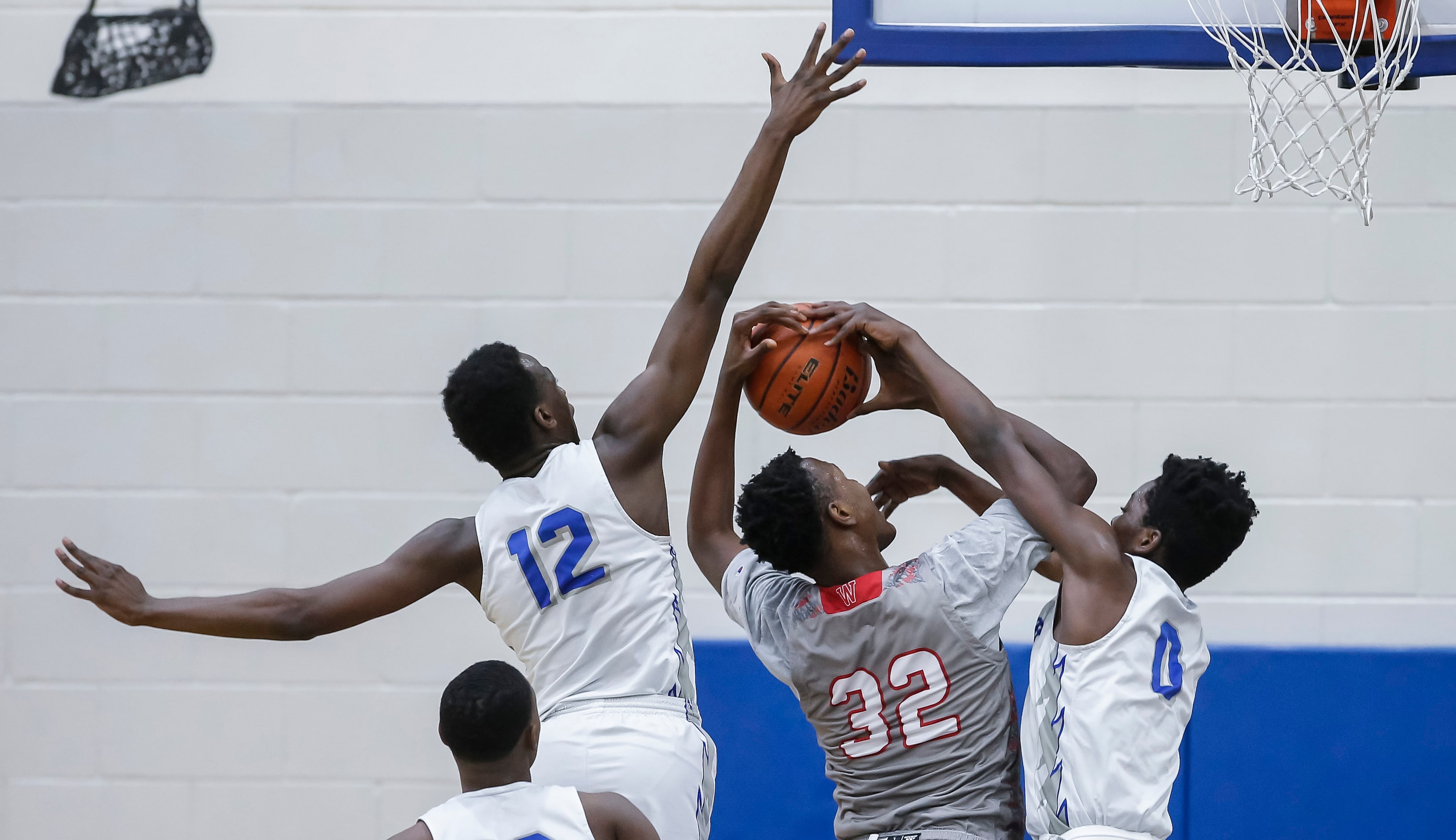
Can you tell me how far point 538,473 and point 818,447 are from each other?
1.61m

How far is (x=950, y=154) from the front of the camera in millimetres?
4191

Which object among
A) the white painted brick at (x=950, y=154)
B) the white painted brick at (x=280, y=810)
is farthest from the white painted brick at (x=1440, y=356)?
the white painted brick at (x=280, y=810)

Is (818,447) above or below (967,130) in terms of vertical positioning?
below

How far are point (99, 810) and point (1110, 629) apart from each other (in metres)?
3.55

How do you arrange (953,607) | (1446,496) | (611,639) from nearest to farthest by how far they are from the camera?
1. (953,607)
2. (611,639)
3. (1446,496)

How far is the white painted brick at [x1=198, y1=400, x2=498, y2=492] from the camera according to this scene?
4.26 metres

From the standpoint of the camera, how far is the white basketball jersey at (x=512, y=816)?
2098 mm

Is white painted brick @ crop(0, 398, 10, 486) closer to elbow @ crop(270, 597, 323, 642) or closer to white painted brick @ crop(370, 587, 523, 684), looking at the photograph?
white painted brick @ crop(370, 587, 523, 684)

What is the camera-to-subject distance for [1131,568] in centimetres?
243

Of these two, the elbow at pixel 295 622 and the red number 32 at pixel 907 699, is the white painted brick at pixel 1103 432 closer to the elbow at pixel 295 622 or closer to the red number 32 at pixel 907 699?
the red number 32 at pixel 907 699

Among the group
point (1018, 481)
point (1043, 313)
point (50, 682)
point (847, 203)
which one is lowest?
point (50, 682)

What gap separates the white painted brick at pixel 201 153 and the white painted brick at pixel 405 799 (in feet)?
6.68

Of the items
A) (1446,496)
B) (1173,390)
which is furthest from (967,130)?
(1446,496)

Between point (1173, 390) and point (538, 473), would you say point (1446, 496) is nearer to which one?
point (1173, 390)
